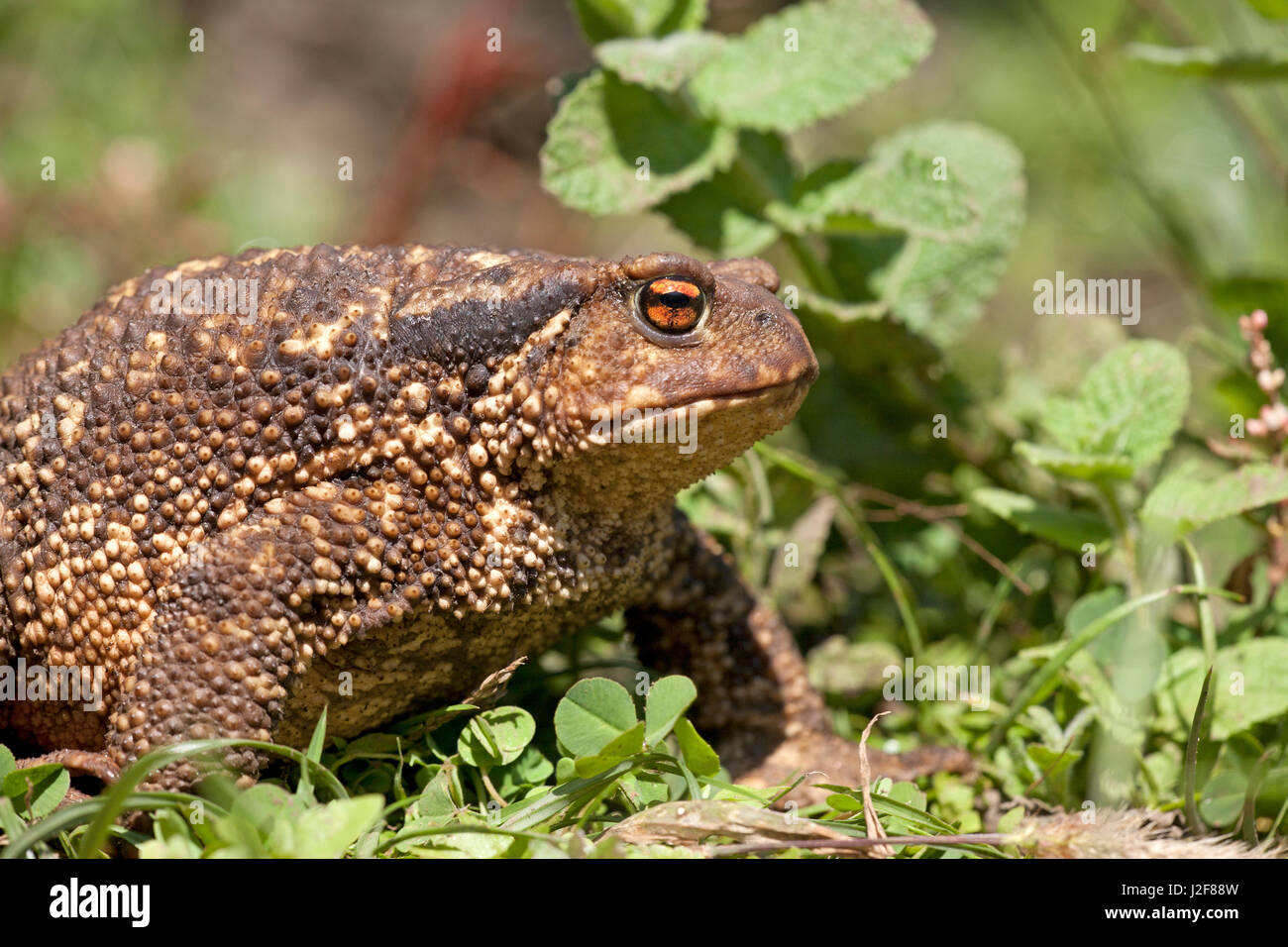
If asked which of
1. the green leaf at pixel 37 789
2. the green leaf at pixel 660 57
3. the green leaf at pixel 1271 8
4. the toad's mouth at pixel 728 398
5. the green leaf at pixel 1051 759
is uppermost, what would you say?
the green leaf at pixel 1271 8

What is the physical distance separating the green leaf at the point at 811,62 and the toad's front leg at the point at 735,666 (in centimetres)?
131

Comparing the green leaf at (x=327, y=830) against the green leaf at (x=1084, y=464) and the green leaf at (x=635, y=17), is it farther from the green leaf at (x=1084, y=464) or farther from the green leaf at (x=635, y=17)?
the green leaf at (x=635, y=17)

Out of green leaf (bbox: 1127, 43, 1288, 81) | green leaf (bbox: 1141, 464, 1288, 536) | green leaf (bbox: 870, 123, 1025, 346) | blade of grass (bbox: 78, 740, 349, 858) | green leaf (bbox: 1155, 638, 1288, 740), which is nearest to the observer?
blade of grass (bbox: 78, 740, 349, 858)

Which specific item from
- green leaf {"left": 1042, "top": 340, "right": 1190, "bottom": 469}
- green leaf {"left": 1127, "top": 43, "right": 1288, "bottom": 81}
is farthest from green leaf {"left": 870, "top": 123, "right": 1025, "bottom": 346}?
green leaf {"left": 1042, "top": 340, "right": 1190, "bottom": 469}

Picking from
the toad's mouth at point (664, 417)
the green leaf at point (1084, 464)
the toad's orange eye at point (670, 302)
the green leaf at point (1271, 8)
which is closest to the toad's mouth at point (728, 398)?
the toad's mouth at point (664, 417)

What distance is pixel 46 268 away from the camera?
18.0ft

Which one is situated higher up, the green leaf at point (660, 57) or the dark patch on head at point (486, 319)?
the green leaf at point (660, 57)

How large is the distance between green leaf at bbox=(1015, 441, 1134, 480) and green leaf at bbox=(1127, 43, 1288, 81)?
1.32 metres

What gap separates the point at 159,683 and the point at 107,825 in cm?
46

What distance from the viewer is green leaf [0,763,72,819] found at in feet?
7.51

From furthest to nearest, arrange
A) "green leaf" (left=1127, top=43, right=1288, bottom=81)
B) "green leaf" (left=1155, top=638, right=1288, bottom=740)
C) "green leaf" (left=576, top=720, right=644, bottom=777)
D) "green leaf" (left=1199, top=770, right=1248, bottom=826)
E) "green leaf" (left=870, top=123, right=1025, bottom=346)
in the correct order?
1. "green leaf" (left=870, top=123, right=1025, bottom=346)
2. "green leaf" (left=1127, top=43, right=1288, bottom=81)
3. "green leaf" (left=1155, top=638, right=1288, bottom=740)
4. "green leaf" (left=1199, top=770, right=1248, bottom=826)
5. "green leaf" (left=576, top=720, right=644, bottom=777)

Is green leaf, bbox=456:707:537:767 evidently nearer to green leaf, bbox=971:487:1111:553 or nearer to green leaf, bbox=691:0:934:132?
green leaf, bbox=971:487:1111:553

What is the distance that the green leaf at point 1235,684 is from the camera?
104 inches

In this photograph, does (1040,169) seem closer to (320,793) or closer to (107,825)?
(320,793)
